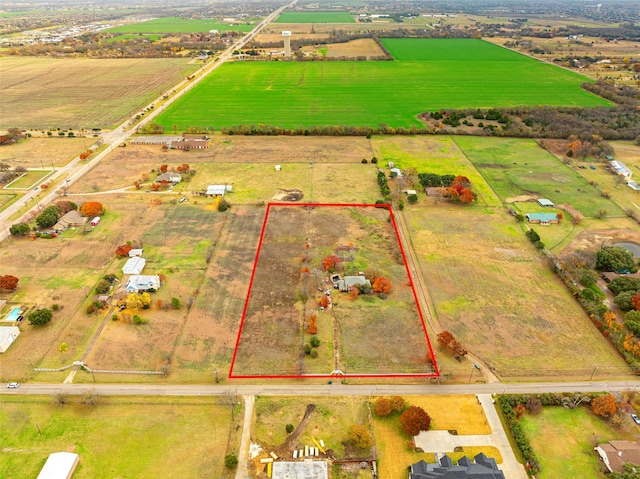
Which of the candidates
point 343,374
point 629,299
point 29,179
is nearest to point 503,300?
point 629,299

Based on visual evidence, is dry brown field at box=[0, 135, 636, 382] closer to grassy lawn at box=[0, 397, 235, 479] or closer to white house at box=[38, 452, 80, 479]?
grassy lawn at box=[0, 397, 235, 479]

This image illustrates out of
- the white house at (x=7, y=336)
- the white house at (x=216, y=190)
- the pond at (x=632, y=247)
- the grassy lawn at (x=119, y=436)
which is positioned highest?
the white house at (x=216, y=190)

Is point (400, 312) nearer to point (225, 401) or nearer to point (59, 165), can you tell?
point (225, 401)

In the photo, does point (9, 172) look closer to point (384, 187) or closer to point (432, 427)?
point (384, 187)

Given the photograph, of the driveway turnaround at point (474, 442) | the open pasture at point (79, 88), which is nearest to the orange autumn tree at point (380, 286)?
the driveway turnaround at point (474, 442)

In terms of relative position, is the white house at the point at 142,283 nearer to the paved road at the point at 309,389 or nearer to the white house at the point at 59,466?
the paved road at the point at 309,389

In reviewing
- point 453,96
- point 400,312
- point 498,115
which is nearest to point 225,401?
point 400,312

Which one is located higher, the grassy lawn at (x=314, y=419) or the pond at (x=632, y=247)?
the pond at (x=632, y=247)
